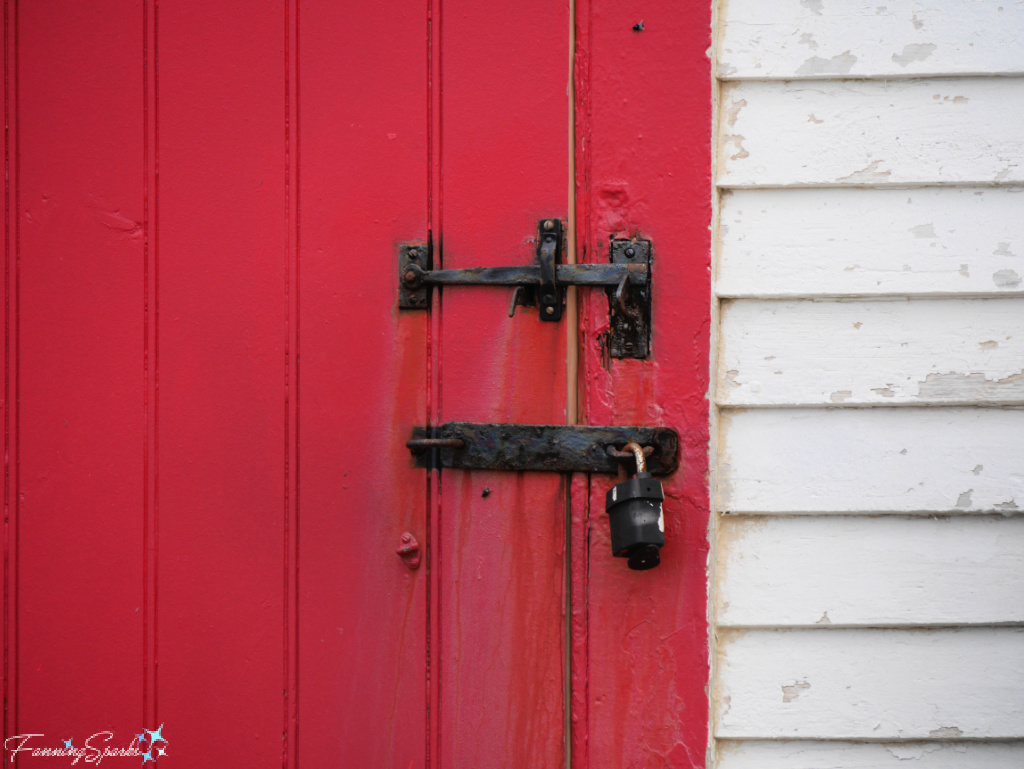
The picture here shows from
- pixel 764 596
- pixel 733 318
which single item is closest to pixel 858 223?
pixel 733 318

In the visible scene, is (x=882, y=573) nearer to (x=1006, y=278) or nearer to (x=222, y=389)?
(x=1006, y=278)

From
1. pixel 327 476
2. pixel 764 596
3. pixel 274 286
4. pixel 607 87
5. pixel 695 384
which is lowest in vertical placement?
pixel 764 596

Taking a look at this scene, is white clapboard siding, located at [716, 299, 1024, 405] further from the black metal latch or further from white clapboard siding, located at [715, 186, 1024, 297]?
the black metal latch

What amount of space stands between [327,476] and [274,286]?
11.3 inches

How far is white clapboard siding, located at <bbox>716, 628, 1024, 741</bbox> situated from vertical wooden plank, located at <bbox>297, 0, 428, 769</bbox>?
1.65 ft

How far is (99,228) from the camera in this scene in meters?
0.95

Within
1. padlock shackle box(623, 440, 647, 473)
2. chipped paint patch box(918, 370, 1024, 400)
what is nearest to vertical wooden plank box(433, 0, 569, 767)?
padlock shackle box(623, 440, 647, 473)

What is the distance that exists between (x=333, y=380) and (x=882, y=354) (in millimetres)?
773

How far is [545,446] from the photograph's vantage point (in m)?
0.90

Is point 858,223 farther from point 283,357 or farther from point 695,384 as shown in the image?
point 283,357

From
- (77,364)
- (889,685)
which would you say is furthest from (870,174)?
(77,364)

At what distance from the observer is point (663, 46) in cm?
89

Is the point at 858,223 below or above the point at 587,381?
above

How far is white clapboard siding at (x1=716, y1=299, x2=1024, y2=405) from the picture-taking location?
2.92 ft
